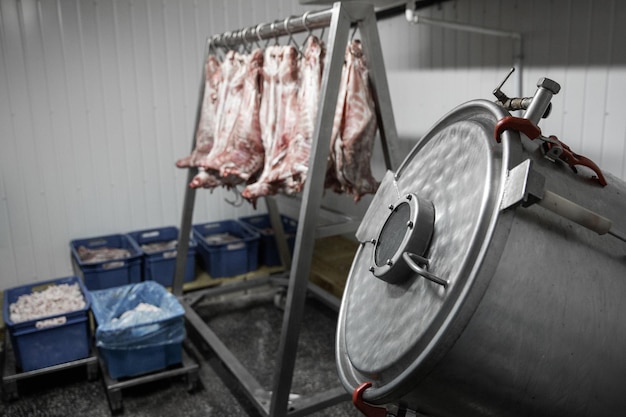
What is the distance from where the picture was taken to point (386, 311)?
1.08 m

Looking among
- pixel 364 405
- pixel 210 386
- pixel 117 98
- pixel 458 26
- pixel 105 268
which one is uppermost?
pixel 458 26

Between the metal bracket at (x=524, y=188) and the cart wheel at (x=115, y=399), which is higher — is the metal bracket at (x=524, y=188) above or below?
above

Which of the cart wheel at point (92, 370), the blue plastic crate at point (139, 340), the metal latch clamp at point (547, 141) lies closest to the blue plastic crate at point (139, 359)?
the blue plastic crate at point (139, 340)

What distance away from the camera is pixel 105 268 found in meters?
3.25

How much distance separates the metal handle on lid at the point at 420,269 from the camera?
887mm

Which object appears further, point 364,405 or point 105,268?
point 105,268

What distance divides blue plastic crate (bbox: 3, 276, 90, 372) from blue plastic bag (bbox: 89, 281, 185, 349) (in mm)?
117

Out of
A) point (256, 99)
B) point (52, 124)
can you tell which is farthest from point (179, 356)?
point (52, 124)

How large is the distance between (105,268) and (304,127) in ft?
5.69

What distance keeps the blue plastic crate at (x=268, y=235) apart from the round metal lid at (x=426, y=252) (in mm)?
2618

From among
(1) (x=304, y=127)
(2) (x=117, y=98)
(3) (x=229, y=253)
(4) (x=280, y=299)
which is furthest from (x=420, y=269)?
(2) (x=117, y=98)

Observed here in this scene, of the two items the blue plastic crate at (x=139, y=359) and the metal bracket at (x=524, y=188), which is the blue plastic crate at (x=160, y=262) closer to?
the blue plastic crate at (x=139, y=359)

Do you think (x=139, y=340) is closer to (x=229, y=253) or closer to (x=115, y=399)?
(x=115, y=399)

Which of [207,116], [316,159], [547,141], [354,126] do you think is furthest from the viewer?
[207,116]
